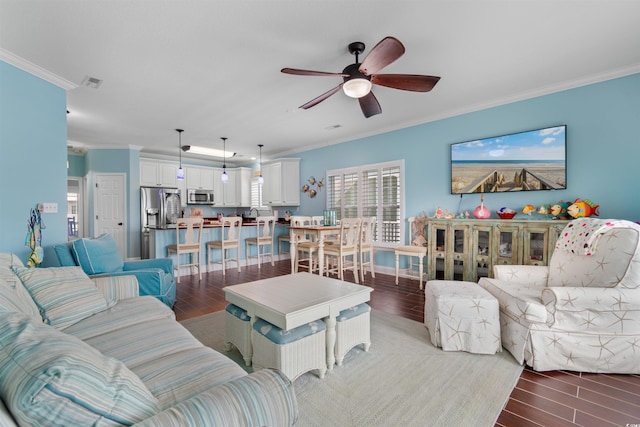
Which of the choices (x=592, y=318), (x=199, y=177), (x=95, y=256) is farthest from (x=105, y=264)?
(x=199, y=177)

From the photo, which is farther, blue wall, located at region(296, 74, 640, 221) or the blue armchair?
blue wall, located at region(296, 74, 640, 221)

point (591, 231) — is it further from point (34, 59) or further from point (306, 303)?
point (34, 59)

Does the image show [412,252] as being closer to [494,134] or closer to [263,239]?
[494,134]

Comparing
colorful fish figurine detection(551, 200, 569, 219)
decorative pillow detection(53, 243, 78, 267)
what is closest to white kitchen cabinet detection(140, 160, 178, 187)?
decorative pillow detection(53, 243, 78, 267)

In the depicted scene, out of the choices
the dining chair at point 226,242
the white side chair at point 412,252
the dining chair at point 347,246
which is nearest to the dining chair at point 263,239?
the dining chair at point 226,242

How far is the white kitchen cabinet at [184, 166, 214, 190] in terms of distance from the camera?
25.0 feet

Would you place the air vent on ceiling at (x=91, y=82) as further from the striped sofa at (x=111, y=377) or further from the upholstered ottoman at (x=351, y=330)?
the upholstered ottoman at (x=351, y=330)

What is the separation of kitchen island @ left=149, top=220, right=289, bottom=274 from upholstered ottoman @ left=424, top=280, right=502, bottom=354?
4.15m


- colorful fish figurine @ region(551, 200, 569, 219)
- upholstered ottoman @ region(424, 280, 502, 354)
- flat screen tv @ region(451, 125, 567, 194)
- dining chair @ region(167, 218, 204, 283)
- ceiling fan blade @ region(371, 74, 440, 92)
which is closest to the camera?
upholstered ottoman @ region(424, 280, 502, 354)

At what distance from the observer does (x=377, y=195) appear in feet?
17.6

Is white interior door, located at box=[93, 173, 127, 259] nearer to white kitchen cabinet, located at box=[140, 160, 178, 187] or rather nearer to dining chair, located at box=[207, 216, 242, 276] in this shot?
white kitchen cabinet, located at box=[140, 160, 178, 187]

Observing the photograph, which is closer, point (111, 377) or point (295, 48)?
point (111, 377)

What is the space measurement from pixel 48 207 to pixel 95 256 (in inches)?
42.4

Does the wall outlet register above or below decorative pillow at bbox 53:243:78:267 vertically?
above
